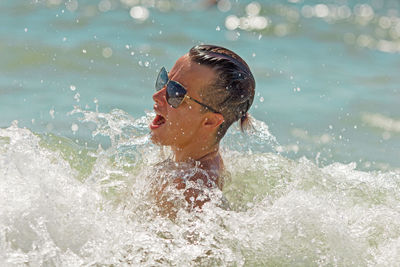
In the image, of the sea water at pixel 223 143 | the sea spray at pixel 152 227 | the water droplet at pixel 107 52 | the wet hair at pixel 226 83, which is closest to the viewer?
the sea spray at pixel 152 227

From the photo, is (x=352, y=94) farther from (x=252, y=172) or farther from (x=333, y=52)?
(x=252, y=172)

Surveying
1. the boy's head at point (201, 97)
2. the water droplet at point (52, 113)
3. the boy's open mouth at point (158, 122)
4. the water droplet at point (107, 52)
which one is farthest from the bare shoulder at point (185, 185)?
the water droplet at point (107, 52)

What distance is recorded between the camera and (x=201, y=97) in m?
3.61

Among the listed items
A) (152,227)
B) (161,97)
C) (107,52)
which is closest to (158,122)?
(161,97)

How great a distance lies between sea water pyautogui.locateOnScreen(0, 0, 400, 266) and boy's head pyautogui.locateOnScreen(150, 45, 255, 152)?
38cm

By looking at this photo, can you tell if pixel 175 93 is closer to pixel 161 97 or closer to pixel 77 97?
pixel 161 97

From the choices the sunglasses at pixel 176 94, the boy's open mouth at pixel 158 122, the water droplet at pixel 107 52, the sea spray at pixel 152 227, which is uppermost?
the sunglasses at pixel 176 94

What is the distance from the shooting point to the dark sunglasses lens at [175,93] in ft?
11.8

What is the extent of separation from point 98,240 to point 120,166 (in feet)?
4.57

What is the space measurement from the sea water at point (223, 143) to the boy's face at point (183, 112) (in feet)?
1.05

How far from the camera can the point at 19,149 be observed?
11.1 feet

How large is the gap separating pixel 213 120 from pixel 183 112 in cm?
18

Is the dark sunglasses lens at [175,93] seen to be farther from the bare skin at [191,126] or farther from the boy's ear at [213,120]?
the boy's ear at [213,120]

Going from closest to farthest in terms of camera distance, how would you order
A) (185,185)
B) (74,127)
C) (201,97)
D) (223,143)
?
(185,185) → (201,97) → (223,143) → (74,127)
